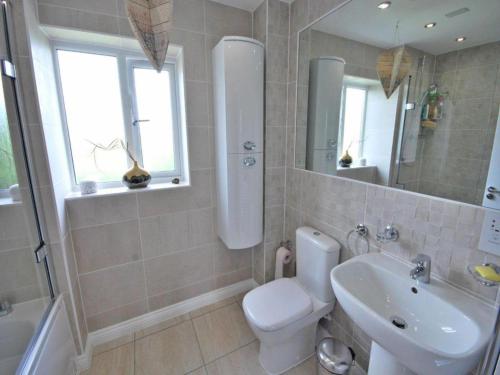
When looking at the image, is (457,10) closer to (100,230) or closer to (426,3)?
(426,3)

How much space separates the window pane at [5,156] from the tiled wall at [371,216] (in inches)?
62.7

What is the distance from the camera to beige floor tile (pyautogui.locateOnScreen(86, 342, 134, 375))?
A: 1.41m

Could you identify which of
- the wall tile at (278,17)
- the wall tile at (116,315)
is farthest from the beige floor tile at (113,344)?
the wall tile at (278,17)

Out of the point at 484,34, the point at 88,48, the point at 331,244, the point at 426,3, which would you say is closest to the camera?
the point at 484,34

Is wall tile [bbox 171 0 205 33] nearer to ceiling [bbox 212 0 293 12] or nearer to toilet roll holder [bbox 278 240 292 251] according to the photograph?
ceiling [bbox 212 0 293 12]

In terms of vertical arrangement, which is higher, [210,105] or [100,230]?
[210,105]

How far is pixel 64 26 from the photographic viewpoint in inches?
50.3

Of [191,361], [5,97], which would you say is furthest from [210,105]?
[191,361]

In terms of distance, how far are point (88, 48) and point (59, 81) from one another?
282 mm

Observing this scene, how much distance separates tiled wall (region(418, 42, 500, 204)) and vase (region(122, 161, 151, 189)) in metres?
1.60

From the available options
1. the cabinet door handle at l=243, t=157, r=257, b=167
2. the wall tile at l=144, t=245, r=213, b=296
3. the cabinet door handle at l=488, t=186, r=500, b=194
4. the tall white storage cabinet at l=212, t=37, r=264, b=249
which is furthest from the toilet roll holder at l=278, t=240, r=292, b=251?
the cabinet door handle at l=488, t=186, r=500, b=194

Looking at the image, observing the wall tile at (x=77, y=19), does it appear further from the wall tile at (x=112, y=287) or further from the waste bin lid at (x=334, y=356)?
A: the waste bin lid at (x=334, y=356)

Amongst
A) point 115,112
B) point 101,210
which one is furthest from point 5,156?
point 115,112

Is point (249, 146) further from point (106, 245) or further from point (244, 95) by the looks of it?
point (106, 245)
